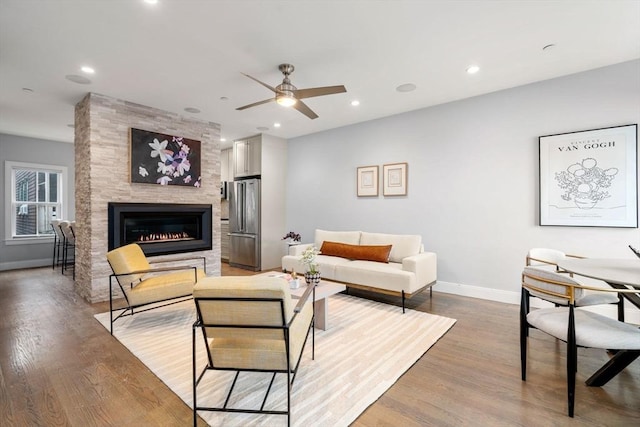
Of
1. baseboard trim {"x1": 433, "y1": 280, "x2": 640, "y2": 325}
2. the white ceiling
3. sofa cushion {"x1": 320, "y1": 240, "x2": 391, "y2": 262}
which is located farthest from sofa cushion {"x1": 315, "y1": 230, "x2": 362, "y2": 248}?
the white ceiling

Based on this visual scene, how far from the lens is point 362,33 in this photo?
106 inches

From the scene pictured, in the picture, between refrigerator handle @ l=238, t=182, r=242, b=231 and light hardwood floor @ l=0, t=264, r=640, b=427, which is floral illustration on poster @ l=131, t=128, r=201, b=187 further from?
light hardwood floor @ l=0, t=264, r=640, b=427


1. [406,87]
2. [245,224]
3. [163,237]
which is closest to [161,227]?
[163,237]

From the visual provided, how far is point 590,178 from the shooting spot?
3434 mm

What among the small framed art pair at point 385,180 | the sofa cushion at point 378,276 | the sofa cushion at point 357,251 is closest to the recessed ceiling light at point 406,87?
the small framed art pair at point 385,180

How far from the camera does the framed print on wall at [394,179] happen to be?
4.95m

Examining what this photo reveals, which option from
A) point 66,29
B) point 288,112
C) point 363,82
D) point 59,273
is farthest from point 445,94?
point 59,273

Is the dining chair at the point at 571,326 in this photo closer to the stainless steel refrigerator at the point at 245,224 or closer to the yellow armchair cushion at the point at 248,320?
the yellow armchair cushion at the point at 248,320

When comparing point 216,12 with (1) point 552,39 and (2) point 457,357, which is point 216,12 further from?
(2) point 457,357

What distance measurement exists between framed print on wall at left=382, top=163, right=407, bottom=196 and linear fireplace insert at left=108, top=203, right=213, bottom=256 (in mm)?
3251

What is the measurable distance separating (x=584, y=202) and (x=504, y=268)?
1218mm

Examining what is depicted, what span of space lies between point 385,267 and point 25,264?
777cm

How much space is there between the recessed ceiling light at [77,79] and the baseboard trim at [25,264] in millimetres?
5098

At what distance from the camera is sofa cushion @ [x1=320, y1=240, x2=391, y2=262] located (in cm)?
435
